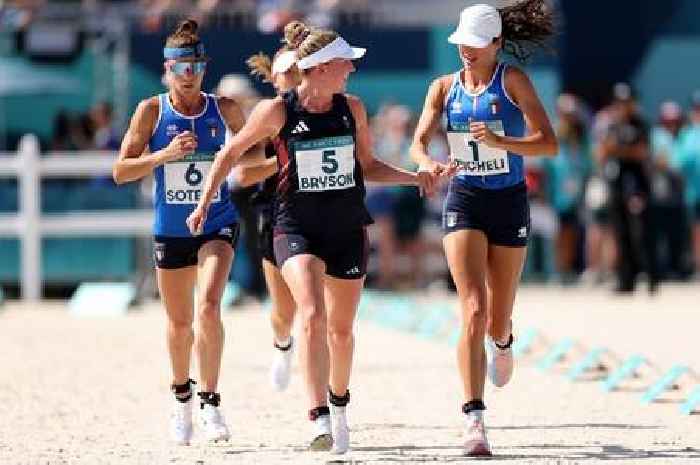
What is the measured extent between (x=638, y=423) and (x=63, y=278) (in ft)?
37.6

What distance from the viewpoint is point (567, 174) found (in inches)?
894

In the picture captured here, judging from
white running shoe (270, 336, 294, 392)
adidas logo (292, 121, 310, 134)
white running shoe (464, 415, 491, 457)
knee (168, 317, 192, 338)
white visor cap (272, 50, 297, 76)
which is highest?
white visor cap (272, 50, 297, 76)

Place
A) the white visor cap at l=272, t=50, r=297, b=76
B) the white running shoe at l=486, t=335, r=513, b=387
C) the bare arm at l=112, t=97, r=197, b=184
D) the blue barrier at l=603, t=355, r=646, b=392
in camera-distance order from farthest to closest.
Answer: the blue barrier at l=603, t=355, r=646, b=392
the white visor cap at l=272, t=50, r=297, b=76
the white running shoe at l=486, t=335, r=513, b=387
the bare arm at l=112, t=97, r=197, b=184

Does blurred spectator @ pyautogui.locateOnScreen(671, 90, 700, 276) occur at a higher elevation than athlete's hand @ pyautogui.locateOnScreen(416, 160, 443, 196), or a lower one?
higher

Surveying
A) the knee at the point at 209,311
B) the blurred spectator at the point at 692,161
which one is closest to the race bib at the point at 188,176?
the knee at the point at 209,311

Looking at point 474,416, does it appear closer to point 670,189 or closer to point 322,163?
point 322,163

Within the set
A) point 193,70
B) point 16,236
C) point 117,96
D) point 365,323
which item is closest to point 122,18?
point 117,96

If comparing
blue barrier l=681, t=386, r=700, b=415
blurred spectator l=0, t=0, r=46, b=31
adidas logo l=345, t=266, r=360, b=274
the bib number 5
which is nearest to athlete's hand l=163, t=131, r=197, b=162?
the bib number 5

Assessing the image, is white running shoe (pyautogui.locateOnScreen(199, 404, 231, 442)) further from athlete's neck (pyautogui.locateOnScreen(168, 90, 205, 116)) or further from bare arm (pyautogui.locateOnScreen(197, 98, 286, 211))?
athlete's neck (pyautogui.locateOnScreen(168, 90, 205, 116))

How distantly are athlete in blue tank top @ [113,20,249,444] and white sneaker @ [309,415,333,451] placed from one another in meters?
0.75

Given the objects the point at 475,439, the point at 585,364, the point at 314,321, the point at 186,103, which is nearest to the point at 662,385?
the point at 585,364

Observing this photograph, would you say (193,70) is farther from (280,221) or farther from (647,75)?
(647,75)

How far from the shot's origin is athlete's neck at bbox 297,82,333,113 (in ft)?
32.1

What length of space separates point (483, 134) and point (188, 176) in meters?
1.52
